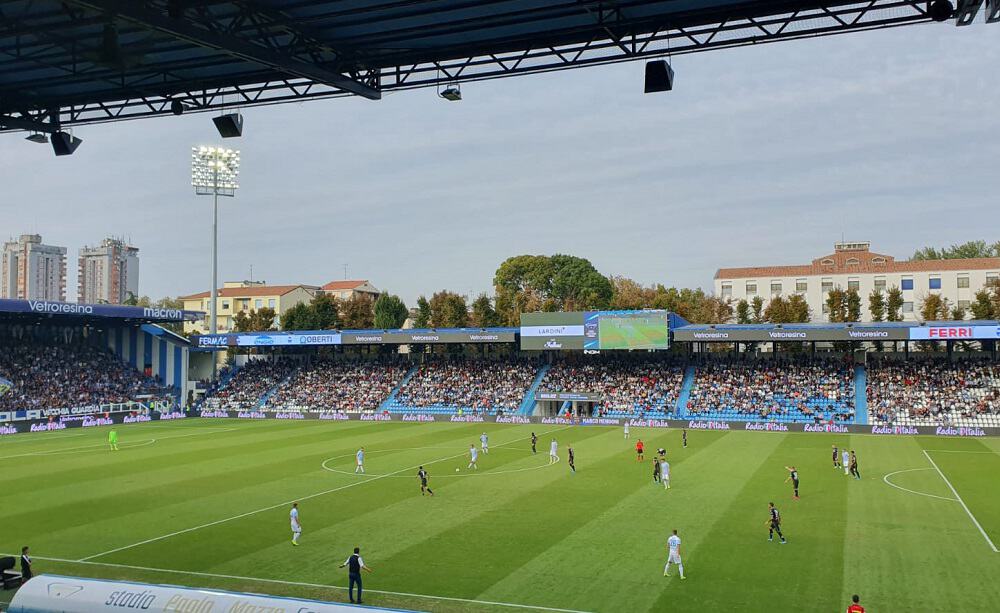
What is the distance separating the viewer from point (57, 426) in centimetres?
6053

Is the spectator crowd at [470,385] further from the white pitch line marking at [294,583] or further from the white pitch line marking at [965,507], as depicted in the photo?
the white pitch line marking at [294,583]

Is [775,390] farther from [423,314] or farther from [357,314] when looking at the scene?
[357,314]

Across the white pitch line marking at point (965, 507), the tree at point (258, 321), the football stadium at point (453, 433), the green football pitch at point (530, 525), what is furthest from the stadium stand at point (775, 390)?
the tree at point (258, 321)

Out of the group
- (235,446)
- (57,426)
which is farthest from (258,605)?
(57,426)

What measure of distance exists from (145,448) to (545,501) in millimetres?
29100

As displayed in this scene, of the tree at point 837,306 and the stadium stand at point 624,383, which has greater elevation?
the tree at point 837,306

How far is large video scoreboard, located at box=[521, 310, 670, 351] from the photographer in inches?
2522

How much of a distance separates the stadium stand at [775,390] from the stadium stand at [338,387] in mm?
28237

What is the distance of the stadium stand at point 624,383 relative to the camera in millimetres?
62344

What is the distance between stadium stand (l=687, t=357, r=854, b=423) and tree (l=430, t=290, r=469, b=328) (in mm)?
40604

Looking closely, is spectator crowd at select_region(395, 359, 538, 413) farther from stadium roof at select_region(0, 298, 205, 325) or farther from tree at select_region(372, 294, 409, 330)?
tree at select_region(372, 294, 409, 330)

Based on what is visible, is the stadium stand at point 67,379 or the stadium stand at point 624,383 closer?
the stadium stand at point 624,383

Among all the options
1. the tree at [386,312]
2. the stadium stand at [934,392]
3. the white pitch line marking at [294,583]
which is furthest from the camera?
the tree at [386,312]

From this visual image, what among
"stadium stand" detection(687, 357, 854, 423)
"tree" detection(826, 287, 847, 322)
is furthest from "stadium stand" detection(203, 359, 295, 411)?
"tree" detection(826, 287, 847, 322)
